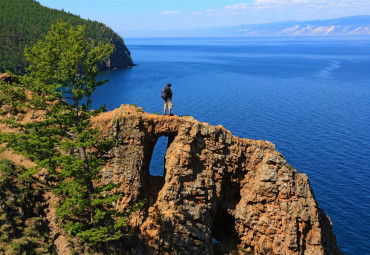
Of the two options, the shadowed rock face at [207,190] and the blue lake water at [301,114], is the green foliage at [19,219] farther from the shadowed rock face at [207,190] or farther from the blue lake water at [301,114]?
the blue lake water at [301,114]

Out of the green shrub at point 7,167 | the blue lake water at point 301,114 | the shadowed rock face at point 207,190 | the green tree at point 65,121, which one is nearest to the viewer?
the green tree at point 65,121

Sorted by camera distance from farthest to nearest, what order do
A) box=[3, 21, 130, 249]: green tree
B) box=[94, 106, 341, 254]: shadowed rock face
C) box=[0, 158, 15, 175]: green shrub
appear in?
box=[94, 106, 341, 254]: shadowed rock face → box=[0, 158, 15, 175]: green shrub → box=[3, 21, 130, 249]: green tree

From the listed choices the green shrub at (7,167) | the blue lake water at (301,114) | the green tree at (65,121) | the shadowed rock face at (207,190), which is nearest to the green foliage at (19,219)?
the green shrub at (7,167)

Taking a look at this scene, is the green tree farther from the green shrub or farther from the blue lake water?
the blue lake water

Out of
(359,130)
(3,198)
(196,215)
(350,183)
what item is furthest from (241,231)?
(359,130)

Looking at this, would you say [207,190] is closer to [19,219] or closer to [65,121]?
[65,121]

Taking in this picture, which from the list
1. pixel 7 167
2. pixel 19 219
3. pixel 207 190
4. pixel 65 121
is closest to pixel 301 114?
pixel 207 190

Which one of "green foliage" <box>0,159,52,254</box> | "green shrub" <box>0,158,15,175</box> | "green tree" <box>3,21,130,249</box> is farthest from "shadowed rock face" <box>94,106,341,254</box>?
"green shrub" <box>0,158,15,175</box>

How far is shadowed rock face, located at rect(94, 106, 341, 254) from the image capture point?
102ft

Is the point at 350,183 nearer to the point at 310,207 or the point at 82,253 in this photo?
the point at 310,207

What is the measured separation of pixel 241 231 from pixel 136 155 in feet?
50.0

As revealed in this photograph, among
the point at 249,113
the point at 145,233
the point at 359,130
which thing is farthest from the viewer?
the point at 249,113

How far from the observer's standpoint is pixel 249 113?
111 metres

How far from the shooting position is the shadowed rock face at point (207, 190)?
31.0m
